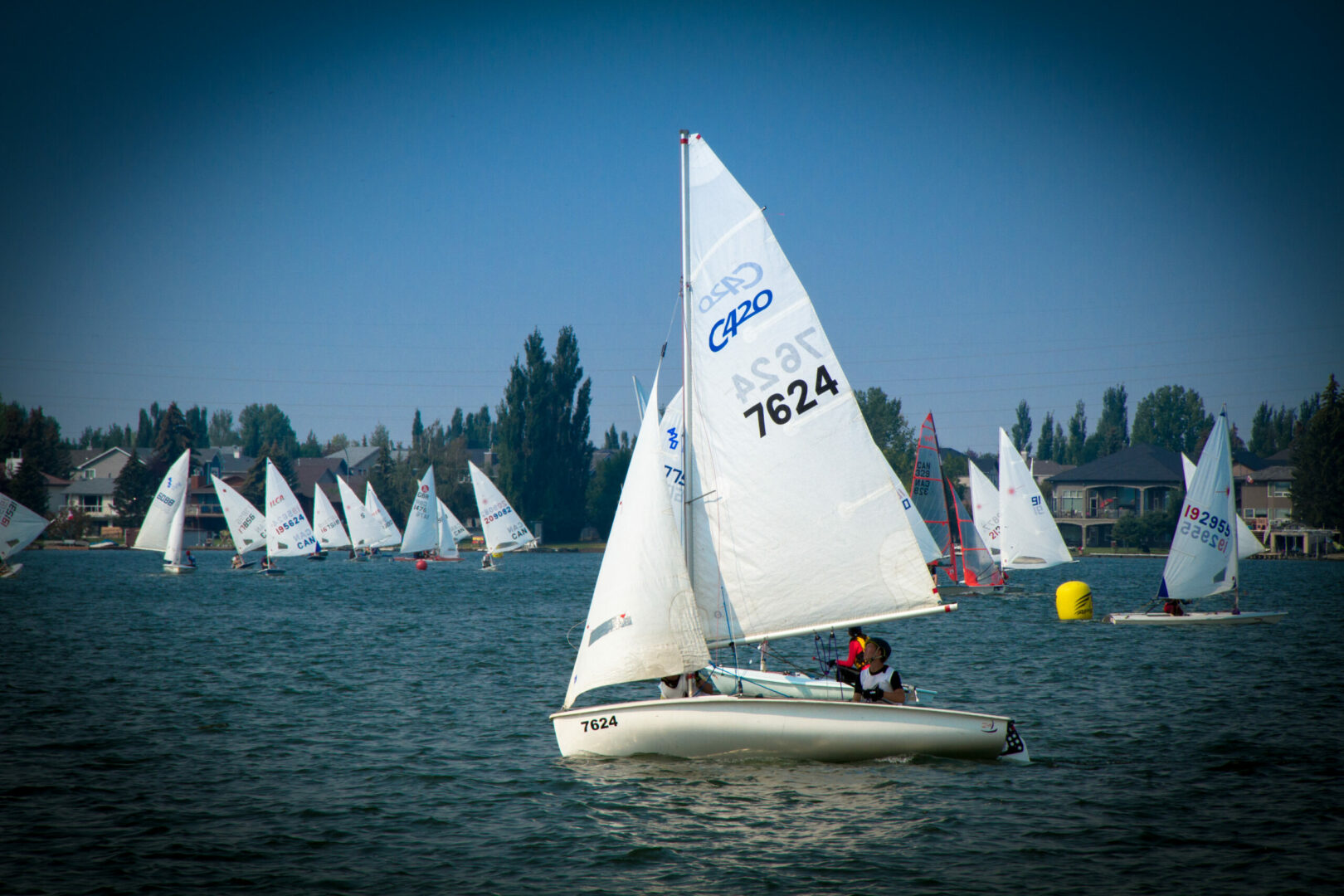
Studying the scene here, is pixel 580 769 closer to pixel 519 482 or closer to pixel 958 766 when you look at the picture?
pixel 958 766

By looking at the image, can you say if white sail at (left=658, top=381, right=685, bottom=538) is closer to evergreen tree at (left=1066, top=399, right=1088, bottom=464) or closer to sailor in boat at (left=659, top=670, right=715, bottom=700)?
sailor in boat at (left=659, top=670, right=715, bottom=700)

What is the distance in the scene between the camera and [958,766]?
608 inches

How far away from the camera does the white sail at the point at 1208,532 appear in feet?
114

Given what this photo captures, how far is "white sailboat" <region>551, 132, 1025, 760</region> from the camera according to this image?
48.3ft

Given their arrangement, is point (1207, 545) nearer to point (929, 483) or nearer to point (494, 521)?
point (929, 483)

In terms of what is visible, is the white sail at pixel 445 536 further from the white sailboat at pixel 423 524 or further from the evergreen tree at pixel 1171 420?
the evergreen tree at pixel 1171 420

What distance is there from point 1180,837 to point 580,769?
25.2ft

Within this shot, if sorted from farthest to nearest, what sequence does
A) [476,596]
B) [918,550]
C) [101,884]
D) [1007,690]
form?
[476,596], [1007,690], [918,550], [101,884]

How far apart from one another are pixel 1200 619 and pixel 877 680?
2574 centimetres

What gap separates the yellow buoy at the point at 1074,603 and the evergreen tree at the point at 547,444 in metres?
77.6

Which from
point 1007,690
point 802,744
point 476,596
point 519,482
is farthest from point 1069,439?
point 802,744

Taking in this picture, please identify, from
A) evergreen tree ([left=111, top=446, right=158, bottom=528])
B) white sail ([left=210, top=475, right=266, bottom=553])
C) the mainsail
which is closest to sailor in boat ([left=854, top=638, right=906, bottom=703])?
the mainsail

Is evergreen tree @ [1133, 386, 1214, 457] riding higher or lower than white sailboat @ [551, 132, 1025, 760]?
higher

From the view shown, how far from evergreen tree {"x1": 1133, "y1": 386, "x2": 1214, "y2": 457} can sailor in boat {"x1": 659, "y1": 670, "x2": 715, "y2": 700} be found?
156488 mm
